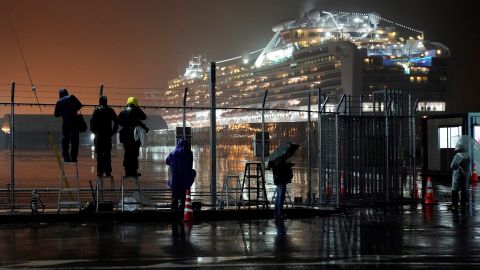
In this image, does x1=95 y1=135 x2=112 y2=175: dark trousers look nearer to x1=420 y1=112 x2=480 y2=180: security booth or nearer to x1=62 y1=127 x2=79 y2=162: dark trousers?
x1=62 y1=127 x2=79 y2=162: dark trousers

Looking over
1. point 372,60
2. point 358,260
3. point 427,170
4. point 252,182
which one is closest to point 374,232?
point 358,260

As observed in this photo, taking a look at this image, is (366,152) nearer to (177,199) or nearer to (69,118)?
(177,199)

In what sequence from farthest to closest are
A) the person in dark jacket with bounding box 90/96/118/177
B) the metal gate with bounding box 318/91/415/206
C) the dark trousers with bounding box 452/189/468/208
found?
1. the metal gate with bounding box 318/91/415/206
2. the dark trousers with bounding box 452/189/468/208
3. the person in dark jacket with bounding box 90/96/118/177

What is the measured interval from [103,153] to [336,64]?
330 feet

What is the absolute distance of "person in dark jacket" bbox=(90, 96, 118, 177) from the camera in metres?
14.6

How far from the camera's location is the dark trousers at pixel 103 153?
14695 mm

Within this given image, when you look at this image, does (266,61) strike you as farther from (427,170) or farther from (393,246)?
(393,246)

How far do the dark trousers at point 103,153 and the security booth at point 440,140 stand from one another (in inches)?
786

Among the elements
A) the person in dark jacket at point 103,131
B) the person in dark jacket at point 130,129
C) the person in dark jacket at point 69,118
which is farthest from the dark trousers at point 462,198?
the person in dark jacket at point 69,118

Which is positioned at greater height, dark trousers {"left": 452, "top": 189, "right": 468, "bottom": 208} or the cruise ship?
the cruise ship

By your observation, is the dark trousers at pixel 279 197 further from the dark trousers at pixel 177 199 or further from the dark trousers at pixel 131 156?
the dark trousers at pixel 131 156

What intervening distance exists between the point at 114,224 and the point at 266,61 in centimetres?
11222

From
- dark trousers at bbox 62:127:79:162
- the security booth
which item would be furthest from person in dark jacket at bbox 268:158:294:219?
the security booth

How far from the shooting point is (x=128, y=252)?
1024 cm
